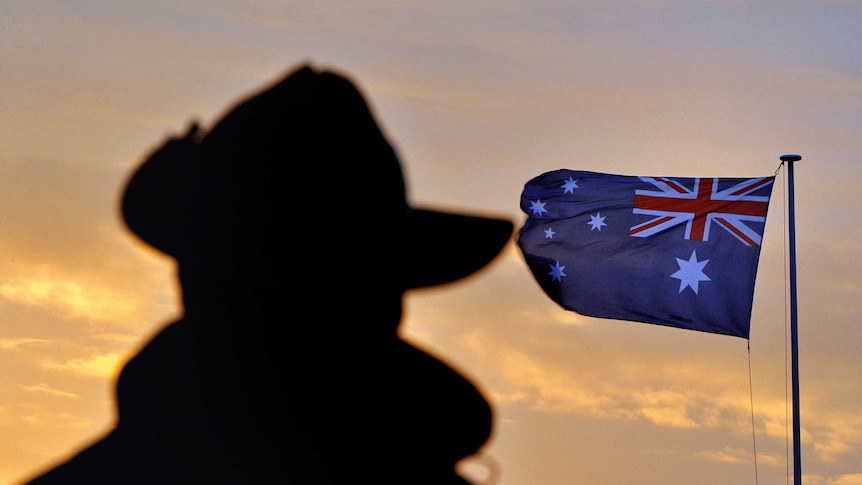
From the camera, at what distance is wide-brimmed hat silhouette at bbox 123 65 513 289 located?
8.06m

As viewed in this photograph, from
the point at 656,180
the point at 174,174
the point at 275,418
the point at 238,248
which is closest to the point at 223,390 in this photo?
the point at 275,418

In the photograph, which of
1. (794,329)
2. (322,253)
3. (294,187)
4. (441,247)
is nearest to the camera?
(294,187)

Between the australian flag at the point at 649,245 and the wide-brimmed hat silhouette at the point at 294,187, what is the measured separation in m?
3.31

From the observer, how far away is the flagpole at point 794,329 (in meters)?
11.5

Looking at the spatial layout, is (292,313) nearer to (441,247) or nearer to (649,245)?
(441,247)

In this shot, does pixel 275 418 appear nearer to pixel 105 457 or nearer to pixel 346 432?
pixel 346 432

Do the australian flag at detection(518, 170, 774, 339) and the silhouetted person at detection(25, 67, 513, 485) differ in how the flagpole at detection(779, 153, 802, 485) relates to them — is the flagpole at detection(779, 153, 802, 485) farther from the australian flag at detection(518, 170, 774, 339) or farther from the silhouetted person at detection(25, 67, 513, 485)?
the silhouetted person at detection(25, 67, 513, 485)

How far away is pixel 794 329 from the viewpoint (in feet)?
38.5

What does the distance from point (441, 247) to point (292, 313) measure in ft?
3.75

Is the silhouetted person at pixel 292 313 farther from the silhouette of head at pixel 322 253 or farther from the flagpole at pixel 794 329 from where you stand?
the flagpole at pixel 794 329

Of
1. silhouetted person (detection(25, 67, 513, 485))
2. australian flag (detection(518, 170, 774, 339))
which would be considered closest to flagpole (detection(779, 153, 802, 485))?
australian flag (detection(518, 170, 774, 339))

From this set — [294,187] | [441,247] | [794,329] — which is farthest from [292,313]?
[794,329]

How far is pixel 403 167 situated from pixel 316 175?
0.59 metres

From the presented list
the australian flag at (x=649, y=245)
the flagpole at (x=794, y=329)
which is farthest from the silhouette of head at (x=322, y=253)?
the flagpole at (x=794, y=329)
